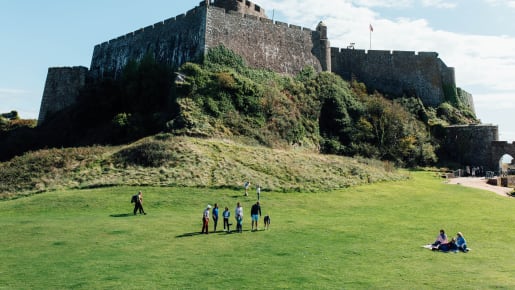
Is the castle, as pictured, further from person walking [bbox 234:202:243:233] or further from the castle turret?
person walking [bbox 234:202:243:233]

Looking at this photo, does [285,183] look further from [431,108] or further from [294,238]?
[431,108]

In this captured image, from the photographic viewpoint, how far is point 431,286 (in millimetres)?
13852

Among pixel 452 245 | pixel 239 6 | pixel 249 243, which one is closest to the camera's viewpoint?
pixel 452 245

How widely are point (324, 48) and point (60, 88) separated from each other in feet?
105

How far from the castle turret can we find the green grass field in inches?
1147

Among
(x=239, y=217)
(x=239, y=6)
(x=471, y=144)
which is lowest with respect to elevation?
(x=239, y=217)

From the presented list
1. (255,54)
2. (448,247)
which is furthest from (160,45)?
(448,247)

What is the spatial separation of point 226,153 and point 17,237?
19.5 m

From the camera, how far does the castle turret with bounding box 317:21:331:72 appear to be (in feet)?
188

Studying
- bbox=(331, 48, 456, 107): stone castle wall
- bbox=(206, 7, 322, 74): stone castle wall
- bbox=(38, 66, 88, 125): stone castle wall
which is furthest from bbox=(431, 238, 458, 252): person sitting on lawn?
bbox=(38, 66, 88, 125): stone castle wall

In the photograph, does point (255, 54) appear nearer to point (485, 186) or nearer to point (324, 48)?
point (324, 48)

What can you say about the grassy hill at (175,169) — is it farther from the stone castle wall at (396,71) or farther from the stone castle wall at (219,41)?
the stone castle wall at (396,71)

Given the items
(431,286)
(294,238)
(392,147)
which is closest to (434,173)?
(392,147)

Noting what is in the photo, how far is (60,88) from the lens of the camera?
59594mm
